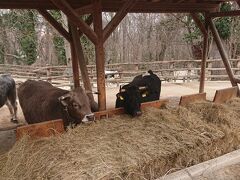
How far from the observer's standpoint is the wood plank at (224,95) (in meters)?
5.60

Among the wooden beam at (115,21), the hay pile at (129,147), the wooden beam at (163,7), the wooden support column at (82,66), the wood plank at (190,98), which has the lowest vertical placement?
the hay pile at (129,147)

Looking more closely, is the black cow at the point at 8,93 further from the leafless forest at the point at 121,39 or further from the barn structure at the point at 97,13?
the leafless forest at the point at 121,39

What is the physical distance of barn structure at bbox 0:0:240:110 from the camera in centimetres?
462

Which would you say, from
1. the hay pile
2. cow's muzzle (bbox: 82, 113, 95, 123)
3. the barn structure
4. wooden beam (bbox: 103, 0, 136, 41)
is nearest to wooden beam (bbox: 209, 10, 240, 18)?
the barn structure

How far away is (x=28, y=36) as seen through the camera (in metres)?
20.6

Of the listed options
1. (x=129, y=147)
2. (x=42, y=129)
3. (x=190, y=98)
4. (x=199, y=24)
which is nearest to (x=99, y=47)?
(x=42, y=129)

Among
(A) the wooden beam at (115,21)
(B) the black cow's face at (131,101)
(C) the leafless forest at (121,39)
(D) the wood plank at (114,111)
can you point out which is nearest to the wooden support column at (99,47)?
(A) the wooden beam at (115,21)

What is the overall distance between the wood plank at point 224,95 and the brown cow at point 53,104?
2.52 m

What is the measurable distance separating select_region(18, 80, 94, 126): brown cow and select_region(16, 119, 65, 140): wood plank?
1.95 ft

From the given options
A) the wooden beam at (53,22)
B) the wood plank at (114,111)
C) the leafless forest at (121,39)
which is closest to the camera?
the wood plank at (114,111)

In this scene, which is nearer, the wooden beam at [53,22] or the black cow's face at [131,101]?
the black cow's face at [131,101]

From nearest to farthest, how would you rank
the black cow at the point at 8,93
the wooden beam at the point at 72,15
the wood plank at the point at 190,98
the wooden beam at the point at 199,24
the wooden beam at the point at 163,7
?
the wooden beam at the point at 72,15, the wood plank at the point at 190,98, the wooden beam at the point at 163,7, the black cow at the point at 8,93, the wooden beam at the point at 199,24

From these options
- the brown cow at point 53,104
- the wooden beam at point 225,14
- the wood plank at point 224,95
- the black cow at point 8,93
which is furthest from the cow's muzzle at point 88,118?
the wooden beam at point 225,14

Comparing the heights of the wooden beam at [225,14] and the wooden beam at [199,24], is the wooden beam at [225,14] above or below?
above
